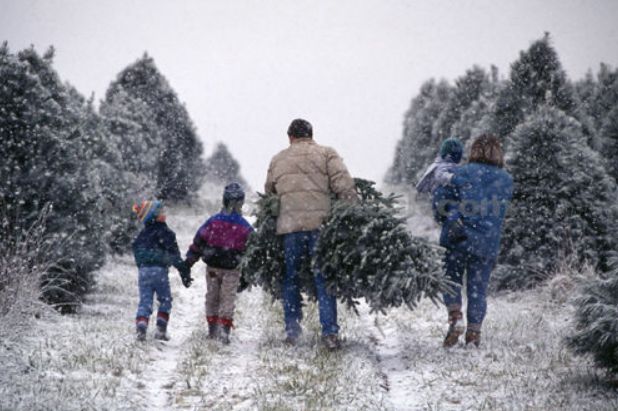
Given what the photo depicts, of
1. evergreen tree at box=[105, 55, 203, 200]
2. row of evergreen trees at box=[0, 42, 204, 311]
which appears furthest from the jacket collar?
evergreen tree at box=[105, 55, 203, 200]

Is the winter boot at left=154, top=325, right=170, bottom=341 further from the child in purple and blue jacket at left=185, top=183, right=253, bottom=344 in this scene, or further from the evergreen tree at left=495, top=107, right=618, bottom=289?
the evergreen tree at left=495, top=107, right=618, bottom=289

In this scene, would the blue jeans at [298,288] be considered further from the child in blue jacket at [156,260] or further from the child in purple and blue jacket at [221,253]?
the child in blue jacket at [156,260]

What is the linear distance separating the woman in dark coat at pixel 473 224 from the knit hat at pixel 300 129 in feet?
5.22

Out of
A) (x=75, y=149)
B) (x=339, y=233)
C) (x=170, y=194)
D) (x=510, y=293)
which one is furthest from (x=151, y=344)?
(x=170, y=194)

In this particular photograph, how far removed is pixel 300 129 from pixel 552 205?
18.8ft

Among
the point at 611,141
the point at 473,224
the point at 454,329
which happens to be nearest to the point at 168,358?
the point at 454,329

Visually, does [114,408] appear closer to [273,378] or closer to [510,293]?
[273,378]

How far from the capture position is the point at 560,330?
6609 mm

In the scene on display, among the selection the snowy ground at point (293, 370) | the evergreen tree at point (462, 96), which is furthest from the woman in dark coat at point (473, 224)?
the evergreen tree at point (462, 96)

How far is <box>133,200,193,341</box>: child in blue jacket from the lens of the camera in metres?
6.78

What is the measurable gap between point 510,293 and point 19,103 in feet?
27.5

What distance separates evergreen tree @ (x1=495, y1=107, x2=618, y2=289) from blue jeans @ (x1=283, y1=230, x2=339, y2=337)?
5.18 metres

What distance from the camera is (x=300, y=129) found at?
21.6ft

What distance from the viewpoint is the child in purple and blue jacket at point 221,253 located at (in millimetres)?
6832
